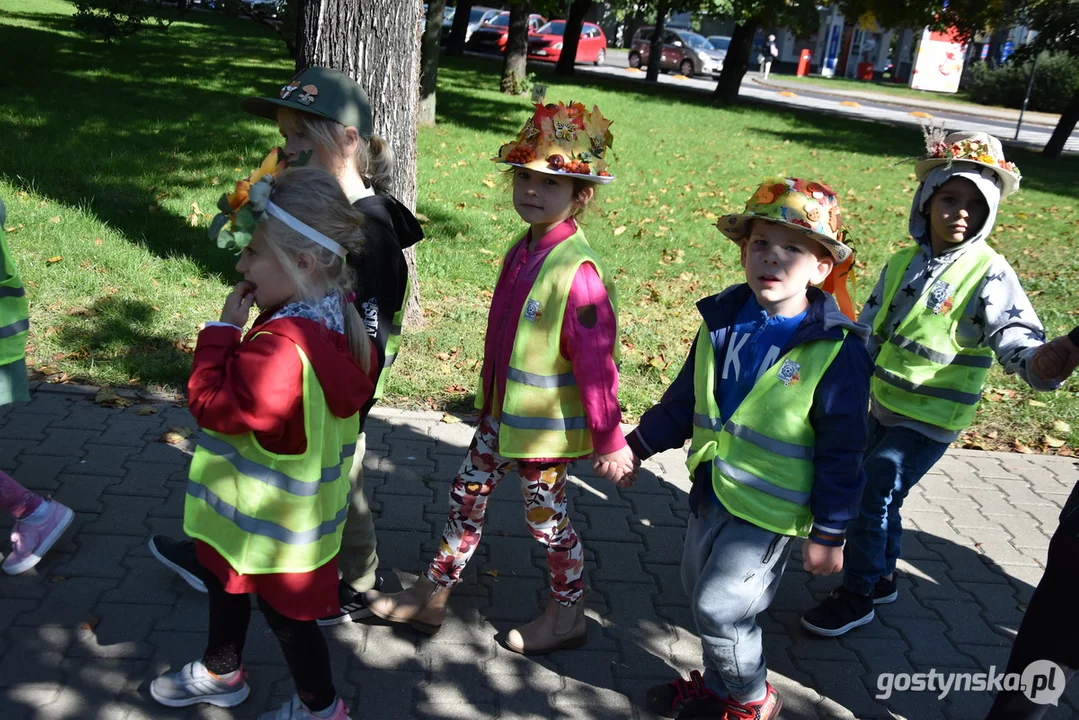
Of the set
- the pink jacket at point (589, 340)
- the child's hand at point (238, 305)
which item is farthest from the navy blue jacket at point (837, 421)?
the child's hand at point (238, 305)

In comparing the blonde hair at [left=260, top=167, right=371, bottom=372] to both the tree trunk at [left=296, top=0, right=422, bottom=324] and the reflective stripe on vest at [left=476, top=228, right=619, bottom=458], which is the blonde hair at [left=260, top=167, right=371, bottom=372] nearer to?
the reflective stripe on vest at [left=476, top=228, right=619, bottom=458]

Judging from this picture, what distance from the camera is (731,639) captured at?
9.14ft

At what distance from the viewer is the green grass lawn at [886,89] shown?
3459cm

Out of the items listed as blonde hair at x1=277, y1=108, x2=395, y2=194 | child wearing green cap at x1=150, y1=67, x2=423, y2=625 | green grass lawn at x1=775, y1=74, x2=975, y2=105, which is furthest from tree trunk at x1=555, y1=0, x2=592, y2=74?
blonde hair at x1=277, y1=108, x2=395, y2=194

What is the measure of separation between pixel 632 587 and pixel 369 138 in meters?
2.07

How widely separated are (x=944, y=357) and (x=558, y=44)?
100 ft

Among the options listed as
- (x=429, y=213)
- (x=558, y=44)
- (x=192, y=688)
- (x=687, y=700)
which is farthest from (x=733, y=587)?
(x=558, y=44)

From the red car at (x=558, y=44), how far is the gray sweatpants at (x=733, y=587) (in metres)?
30.3

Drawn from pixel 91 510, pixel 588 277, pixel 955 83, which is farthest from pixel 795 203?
pixel 955 83

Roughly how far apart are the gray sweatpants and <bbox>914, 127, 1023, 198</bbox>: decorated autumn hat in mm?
1585

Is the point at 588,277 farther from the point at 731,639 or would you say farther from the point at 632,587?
the point at 632,587

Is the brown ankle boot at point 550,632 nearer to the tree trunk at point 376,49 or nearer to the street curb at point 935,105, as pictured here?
the tree trunk at point 376,49

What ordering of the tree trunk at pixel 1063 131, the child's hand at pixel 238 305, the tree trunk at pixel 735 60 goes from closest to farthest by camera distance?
the child's hand at pixel 238 305 < the tree trunk at pixel 1063 131 < the tree trunk at pixel 735 60

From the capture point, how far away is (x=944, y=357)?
3.35m
